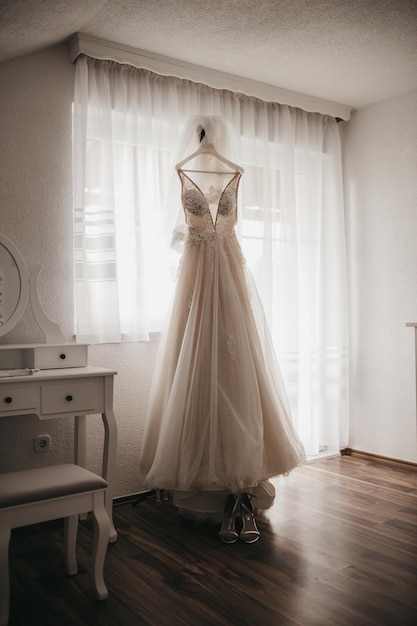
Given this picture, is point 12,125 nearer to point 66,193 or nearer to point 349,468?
point 66,193

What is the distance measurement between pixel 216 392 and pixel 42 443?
97cm

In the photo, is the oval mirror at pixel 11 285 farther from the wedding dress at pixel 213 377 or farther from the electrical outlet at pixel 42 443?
the wedding dress at pixel 213 377

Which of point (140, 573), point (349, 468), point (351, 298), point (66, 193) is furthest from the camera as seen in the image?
point (351, 298)

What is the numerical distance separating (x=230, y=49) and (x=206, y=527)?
2.52 m

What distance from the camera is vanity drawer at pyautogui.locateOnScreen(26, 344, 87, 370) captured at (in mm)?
2578

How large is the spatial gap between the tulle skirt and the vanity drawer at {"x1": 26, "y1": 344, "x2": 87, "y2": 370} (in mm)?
462

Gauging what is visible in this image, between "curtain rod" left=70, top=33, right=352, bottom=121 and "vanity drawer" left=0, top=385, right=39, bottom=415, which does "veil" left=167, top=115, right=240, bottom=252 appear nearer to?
"curtain rod" left=70, top=33, right=352, bottom=121

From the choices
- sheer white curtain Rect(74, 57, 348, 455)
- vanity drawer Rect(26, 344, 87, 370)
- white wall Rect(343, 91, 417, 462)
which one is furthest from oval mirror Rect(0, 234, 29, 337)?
white wall Rect(343, 91, 417, 462)

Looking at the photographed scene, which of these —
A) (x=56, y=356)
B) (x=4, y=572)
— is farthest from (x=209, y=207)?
(x=4, y=572)

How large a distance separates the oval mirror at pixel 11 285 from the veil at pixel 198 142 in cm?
79

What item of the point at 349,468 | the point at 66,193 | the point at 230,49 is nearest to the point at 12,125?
the point at 66,193

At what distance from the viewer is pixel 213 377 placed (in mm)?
2713

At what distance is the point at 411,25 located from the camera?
9.61 feet

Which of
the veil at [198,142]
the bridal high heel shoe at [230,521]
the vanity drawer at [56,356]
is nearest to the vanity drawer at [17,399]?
the vanity drawer at [56,356]
